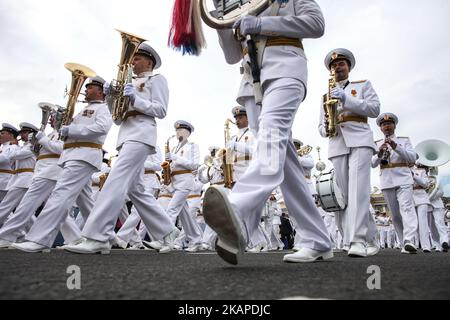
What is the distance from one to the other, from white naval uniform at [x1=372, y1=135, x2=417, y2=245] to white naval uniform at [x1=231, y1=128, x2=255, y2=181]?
212 centimetres

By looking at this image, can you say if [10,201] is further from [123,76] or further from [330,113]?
[330,113]

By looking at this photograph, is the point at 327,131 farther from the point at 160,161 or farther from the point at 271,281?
the point at 160,161

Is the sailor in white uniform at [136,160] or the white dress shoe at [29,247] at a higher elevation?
the sailor in white uniform at [136,160]

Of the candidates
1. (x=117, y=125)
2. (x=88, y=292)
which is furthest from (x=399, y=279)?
(x=117, y=125)

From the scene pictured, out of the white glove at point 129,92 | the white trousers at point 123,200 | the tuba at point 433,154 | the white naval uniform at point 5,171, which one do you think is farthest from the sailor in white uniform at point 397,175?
the white naval uniform at point 5,171

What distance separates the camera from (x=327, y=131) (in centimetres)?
492

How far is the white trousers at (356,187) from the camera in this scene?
14.3 feet

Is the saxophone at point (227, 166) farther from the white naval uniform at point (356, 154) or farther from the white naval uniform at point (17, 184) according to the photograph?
the white naval uniform at point (17, 184)

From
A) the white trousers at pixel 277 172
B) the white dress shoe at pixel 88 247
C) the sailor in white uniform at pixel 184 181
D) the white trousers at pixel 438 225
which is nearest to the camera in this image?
the white trousers at pixel 277 172

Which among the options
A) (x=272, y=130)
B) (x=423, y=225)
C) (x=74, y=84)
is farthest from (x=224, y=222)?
(x=423, y=225)

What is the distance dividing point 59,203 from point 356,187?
3615 mm

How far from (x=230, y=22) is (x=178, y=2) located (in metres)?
0.60

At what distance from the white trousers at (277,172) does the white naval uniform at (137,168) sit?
73.5 inches
